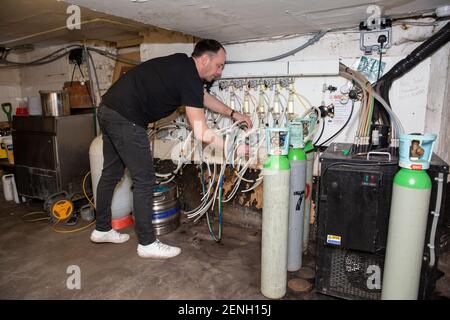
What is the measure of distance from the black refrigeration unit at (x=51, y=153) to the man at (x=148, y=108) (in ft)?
3.80

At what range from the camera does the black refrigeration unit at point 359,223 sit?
1.43 meters

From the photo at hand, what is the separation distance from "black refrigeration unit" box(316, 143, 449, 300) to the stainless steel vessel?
2.62 m

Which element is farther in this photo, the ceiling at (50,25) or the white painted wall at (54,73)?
the white painted wall at (54,73)

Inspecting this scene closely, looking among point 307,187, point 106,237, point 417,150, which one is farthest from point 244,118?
point 106,237

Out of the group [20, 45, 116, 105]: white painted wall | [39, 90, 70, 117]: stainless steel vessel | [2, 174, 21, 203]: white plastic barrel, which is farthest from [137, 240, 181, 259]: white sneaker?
[20, 45, 116, 105]: white painted wall

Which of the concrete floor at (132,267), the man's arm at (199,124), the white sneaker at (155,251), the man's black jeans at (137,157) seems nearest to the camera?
the concrete floor at (132,267)

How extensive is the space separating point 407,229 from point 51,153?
2.97m

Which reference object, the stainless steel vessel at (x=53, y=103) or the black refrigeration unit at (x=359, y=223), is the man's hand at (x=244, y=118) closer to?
the black refrigeration unit at (x=359, y=223)

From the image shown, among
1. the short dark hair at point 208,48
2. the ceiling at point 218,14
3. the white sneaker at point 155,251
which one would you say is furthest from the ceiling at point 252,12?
the white sneaker at point 155,251

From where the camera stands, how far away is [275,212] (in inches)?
61.7

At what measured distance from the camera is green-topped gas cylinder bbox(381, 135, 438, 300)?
1306 millimetres

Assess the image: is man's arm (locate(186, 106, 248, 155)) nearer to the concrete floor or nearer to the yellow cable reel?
the concrete floor

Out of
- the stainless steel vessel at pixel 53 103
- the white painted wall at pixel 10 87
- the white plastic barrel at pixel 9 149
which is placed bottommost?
the white plastic barrel at pixel 9 149
